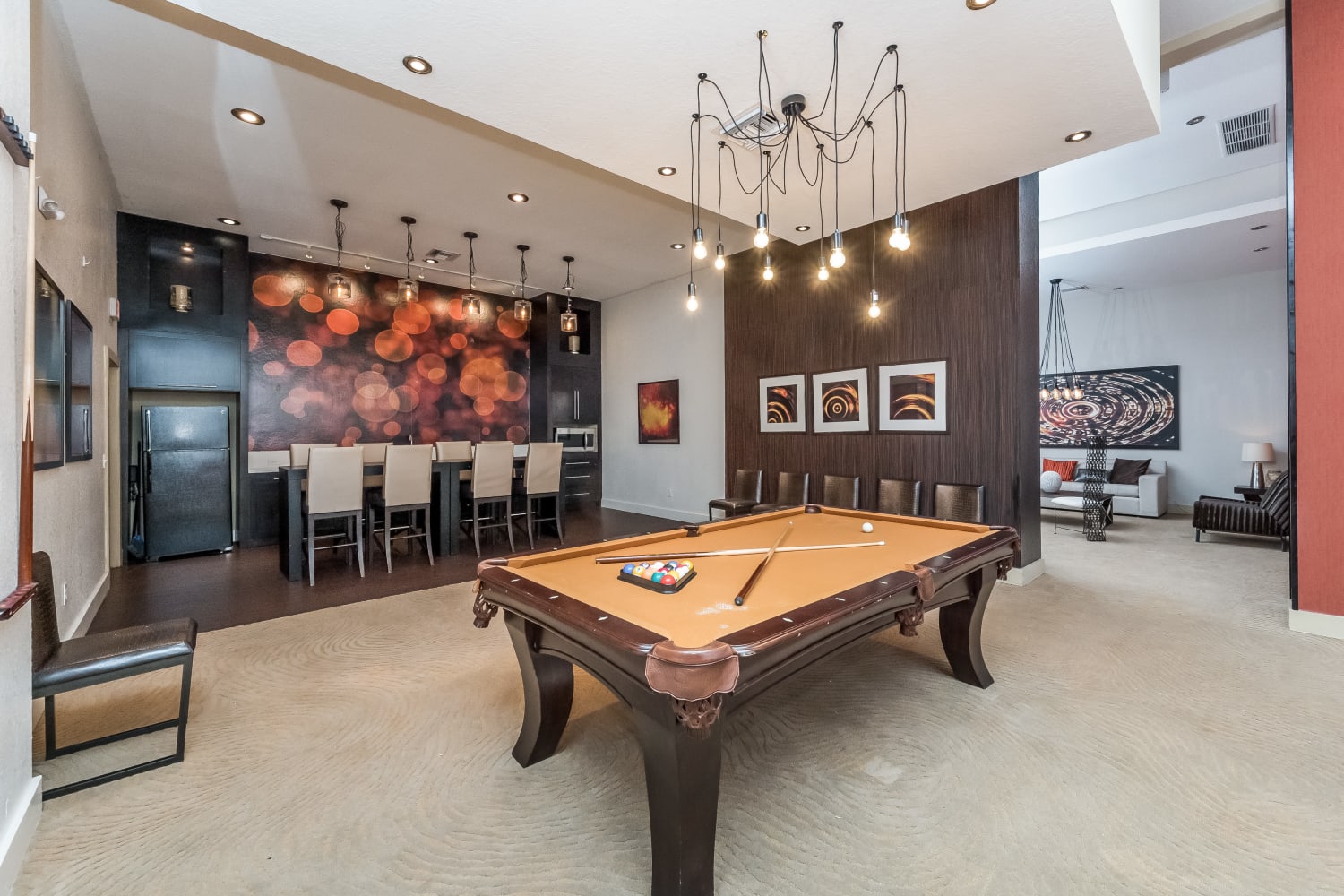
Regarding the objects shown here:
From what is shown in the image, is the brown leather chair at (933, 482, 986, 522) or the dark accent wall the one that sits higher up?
the dark accent wall

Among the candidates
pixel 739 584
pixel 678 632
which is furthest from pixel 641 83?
pixel 678 632

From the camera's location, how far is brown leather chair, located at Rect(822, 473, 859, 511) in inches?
192

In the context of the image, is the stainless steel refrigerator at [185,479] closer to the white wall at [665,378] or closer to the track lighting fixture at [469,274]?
the track lighting fixture at [469,274]

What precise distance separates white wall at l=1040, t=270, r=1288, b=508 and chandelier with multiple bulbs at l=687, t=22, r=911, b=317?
21.8ft

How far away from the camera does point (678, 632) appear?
4.74 ft

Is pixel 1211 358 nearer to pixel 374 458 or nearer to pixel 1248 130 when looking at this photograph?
pixel 1248 130

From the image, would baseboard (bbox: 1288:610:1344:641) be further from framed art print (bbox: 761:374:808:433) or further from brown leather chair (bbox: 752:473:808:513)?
framed art print (bbox: 761:374:808:433)

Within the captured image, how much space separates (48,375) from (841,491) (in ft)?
16.7

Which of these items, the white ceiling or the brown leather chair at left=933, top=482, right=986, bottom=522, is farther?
the brown leather chair at left=933, top=482, right=986, bottom=522

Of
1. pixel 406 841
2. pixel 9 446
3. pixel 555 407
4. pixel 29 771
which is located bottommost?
pixel 406 841

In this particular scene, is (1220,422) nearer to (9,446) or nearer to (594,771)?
(594,771)

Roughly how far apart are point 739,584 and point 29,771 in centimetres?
238

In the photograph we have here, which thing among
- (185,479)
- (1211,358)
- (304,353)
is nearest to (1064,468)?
(1211,358)

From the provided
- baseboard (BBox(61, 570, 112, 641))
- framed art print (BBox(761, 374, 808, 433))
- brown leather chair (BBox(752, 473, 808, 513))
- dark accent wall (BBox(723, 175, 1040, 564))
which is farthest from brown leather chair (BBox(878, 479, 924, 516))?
baseboard (BBox(61, 570, 112, 641))
